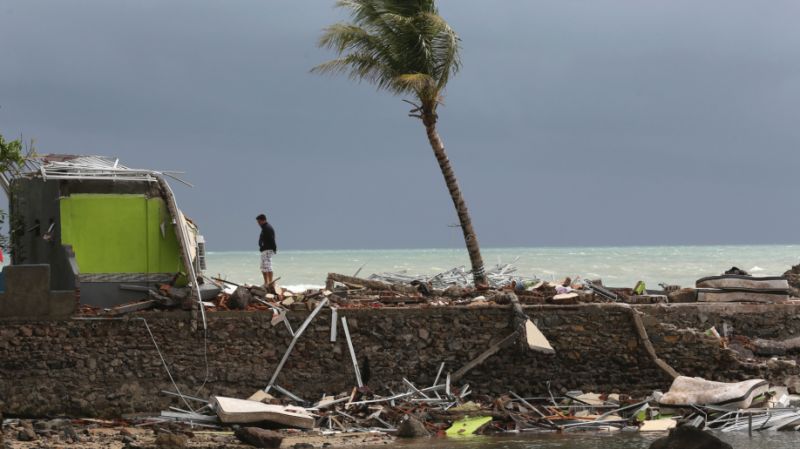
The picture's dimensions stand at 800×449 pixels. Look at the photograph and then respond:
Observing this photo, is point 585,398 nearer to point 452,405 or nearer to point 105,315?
point 452,405

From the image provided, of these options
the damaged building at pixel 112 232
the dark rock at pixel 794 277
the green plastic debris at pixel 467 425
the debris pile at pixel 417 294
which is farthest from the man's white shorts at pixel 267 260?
the dark rock at pixel 794 277

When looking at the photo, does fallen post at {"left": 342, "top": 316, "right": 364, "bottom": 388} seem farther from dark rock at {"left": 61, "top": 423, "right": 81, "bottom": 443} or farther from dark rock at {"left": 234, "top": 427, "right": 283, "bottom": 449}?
dark rock at {"left": 61, "top": 423, "right": 81, "bottom": 443}

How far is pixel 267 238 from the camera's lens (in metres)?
23.2

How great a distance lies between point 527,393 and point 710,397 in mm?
2998

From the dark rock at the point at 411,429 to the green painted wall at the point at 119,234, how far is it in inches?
197

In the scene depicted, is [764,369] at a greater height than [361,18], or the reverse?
[361,18]

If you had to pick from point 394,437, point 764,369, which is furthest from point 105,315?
point 764,369

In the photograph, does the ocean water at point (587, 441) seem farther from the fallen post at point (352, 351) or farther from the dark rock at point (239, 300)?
the dark rock at point (239, 300)

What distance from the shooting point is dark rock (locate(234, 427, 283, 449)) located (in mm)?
15914

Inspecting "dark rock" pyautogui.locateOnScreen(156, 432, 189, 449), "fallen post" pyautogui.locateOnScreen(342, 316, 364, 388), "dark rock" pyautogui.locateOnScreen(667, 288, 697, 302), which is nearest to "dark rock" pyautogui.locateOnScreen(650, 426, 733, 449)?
"fallen post" pyautogui.locateOnScreen(342, 316, 364, 388)

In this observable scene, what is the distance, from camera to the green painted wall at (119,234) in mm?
19125

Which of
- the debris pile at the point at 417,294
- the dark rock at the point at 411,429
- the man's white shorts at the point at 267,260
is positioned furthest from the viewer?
the man's white shorts at the point at 267,260

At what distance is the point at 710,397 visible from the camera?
17906 mm

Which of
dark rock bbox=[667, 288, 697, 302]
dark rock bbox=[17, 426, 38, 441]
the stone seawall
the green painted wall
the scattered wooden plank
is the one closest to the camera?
dark rock bbox=[17, 426, 38, 441]
